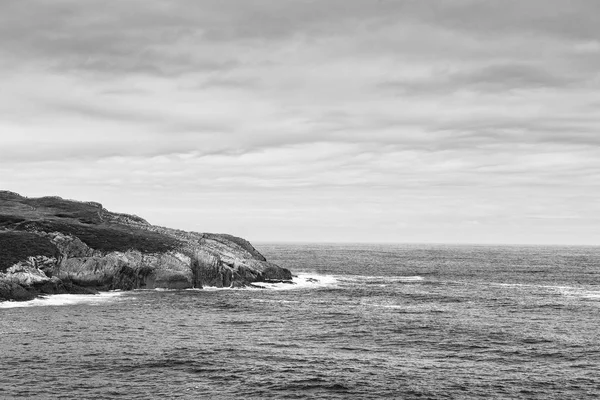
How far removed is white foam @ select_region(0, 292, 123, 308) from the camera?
265 feet

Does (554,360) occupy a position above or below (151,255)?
below

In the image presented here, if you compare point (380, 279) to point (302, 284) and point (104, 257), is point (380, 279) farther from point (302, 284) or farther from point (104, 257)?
point (104, 257)

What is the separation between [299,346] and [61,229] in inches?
2642

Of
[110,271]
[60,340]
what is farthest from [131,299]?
[60,340]

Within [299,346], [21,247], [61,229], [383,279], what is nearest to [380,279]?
[383,279]

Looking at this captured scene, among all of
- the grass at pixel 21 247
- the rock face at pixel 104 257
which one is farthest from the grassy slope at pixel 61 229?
the rock face at pixel 104 257

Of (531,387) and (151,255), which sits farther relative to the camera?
(151,255)

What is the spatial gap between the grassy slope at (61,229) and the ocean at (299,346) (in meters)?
12.4

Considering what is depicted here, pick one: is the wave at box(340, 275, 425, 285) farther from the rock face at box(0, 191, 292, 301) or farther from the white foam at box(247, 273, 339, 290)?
the rock face at box(0, 191, 292, 301)

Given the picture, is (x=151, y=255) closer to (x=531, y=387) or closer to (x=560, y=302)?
(x=560, y=302)

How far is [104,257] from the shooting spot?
10319 centimetres

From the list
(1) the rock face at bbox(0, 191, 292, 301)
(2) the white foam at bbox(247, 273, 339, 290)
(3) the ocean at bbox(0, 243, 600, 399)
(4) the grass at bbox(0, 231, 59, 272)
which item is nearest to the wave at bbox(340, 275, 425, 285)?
(2) the white foam at bbox(247, 273, 339, 290)

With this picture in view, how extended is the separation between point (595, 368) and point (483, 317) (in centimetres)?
2723

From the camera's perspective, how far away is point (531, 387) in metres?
43.9
